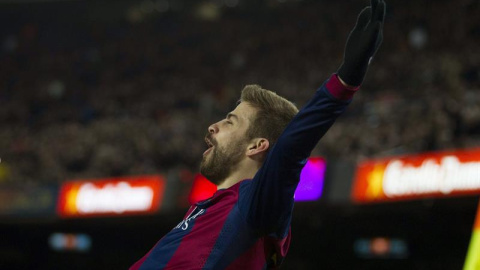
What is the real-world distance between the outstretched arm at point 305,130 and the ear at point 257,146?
0.27m

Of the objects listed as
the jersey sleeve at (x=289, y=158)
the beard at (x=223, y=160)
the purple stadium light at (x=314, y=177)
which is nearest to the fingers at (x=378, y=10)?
the jersey sleeve at (x=289, y=158)

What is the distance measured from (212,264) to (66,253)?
13.3m

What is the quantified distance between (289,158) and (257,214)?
221 mm

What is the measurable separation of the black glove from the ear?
0.53m

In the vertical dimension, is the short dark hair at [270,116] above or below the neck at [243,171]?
above

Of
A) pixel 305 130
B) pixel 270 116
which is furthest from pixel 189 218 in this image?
pixel 305 130

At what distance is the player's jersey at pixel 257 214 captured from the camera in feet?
7.98

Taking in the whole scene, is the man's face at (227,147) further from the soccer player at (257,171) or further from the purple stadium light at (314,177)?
the purple stadium light at (314,177)

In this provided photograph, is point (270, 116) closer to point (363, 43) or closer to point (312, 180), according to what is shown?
point (363, 43)

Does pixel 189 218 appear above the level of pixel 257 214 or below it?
above

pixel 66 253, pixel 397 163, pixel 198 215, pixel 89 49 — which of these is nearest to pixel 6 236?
pixel 66 253

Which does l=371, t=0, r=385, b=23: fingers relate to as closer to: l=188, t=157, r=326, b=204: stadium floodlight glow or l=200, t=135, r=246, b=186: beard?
l=200, t=135, r=246, b=186: beard

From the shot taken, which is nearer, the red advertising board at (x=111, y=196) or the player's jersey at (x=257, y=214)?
the player's jersey at (x=257, y=214)

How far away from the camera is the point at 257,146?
285 cm
